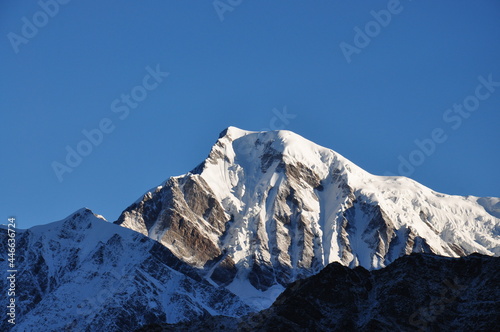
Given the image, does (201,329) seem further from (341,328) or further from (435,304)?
(435,304)

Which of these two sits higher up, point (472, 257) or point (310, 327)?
point (472, 257)

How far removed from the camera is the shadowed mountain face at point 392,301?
120125 mm

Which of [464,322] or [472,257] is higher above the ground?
[472,257]

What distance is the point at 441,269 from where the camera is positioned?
13012cm

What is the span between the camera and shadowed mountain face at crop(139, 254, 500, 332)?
120 meters

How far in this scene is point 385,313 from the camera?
402 ft

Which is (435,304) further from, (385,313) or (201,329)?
(201,329)

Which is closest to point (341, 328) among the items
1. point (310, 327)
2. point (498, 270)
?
point (310, 327)

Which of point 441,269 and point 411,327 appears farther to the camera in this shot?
point 441,269

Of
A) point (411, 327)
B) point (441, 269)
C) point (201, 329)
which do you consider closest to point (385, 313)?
point (411, 327)

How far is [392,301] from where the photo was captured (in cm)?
12431

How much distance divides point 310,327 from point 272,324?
15.0 ft

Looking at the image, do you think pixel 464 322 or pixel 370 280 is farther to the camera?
pixel 370 280

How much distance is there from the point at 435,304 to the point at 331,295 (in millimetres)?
13146
